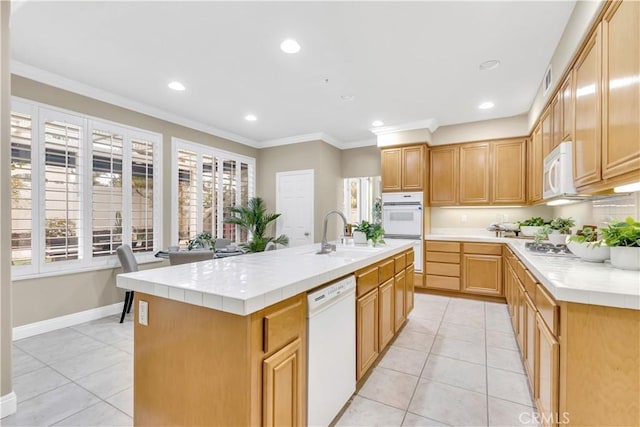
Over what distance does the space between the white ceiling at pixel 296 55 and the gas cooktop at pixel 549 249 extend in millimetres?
1833

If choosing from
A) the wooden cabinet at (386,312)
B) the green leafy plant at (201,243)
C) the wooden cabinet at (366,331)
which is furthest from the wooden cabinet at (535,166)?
the green leafy plant at (201,243)

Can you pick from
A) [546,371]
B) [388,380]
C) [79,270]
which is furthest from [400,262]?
[79,270]

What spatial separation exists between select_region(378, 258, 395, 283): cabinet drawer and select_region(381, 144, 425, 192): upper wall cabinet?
2.59 metres

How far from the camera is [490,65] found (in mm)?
3047

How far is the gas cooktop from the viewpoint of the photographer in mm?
2318

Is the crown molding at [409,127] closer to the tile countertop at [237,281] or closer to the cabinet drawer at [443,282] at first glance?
the cabinet drawer at [443,282]

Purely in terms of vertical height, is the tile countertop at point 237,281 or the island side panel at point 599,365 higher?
the tile countertop at point 237,281

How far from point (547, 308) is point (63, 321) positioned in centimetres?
453

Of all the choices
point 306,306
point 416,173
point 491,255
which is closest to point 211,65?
point 306,306

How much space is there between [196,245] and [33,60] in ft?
8.50

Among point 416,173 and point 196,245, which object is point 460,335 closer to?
point 416,173

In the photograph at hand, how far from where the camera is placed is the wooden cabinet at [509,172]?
14.6 feet

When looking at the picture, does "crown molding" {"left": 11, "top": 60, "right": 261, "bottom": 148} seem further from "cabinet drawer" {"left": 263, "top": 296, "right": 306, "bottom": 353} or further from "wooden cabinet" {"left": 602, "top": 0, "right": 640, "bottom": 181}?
"wooden cabinet" {"left": 602, "top": 0, "right": 640, "bottom": 181}

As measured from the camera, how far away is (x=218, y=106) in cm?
418
